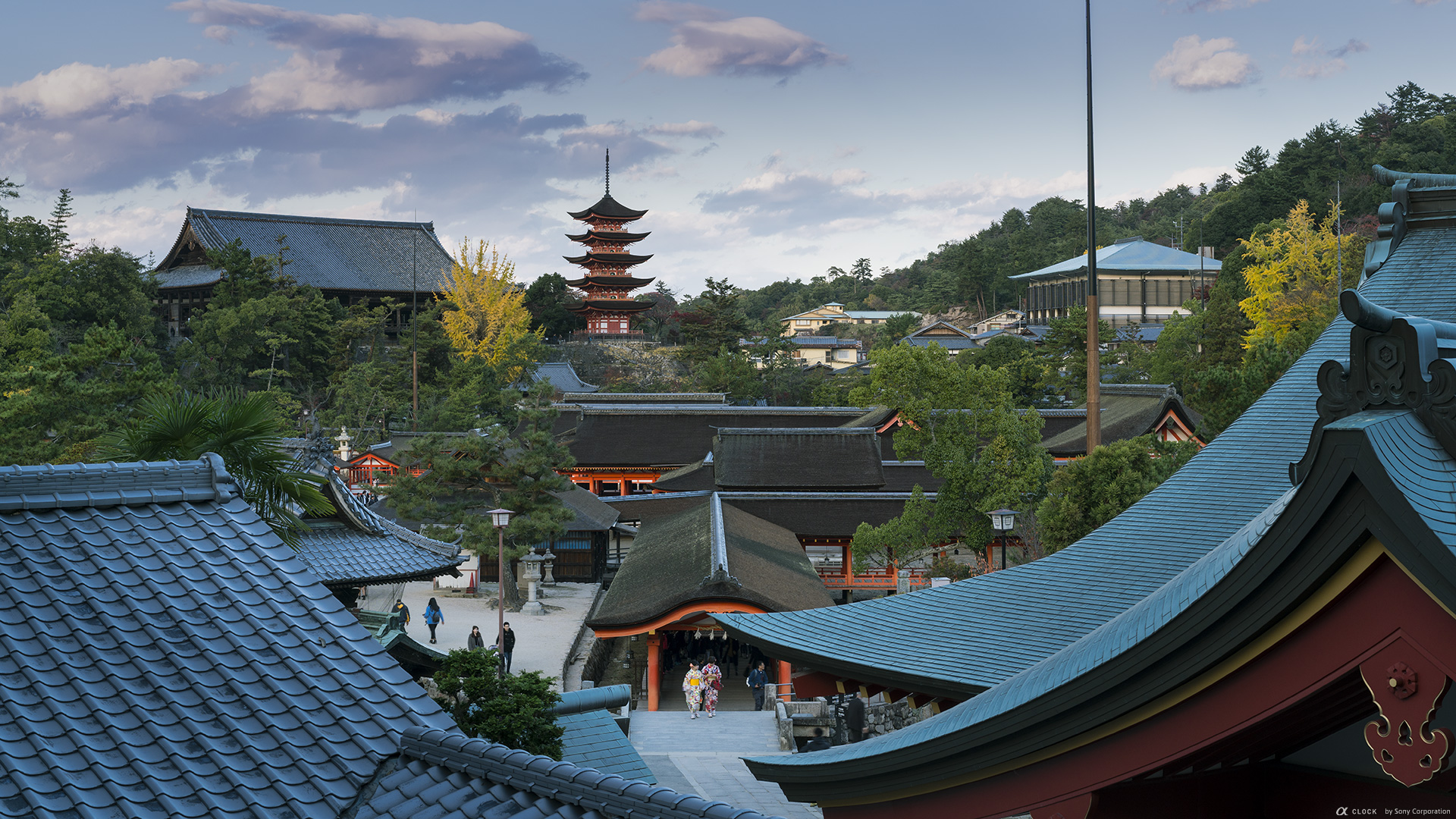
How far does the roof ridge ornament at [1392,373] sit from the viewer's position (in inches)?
104

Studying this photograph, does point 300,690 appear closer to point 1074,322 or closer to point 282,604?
point 282,604

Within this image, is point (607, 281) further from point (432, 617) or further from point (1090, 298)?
point (1090, 298)

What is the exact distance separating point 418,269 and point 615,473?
84.4 feet

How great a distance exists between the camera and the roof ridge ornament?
2639mm

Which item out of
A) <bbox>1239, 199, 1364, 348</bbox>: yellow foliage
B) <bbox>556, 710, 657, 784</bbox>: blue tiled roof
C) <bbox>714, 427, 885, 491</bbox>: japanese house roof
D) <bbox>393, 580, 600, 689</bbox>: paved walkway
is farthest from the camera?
<bbox>1239, 199, 1364, 348</bbox>: yellow foliage

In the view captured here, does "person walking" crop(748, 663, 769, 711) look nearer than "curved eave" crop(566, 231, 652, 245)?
Yes

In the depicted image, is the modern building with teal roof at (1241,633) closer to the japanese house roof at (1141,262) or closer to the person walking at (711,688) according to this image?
the person walking at (711,688)

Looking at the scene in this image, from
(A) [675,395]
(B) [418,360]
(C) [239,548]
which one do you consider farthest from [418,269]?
(C) [239,548]

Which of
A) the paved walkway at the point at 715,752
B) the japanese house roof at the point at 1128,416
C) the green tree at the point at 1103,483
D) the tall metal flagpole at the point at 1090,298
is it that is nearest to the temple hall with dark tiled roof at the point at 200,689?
the paved walkway at the point at 715,752

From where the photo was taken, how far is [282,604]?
4.96 metres

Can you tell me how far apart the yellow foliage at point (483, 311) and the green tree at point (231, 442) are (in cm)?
4150

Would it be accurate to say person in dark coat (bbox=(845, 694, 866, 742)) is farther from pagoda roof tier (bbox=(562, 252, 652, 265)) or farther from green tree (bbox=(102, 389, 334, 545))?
pagoda roof tier (bbox=(562, 252, 652, 265))

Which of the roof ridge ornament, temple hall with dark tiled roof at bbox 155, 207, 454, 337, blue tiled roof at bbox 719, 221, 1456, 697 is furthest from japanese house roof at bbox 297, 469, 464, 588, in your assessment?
temple hall with dark tiled roof at bbox 155, 207, 454, 337

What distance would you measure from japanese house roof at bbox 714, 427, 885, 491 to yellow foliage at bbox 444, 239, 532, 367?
22040 mm
